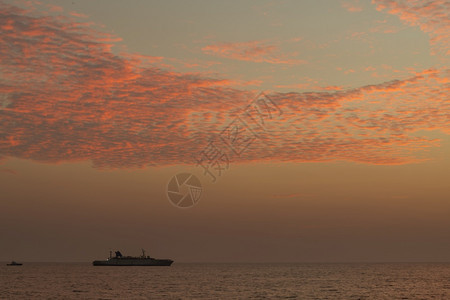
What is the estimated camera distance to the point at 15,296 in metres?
151

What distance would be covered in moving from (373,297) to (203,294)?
4670 cm

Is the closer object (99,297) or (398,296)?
(99,297)

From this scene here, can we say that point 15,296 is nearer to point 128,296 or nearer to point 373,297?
point 128,296

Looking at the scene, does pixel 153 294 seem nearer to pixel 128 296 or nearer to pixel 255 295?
pixel 128 296

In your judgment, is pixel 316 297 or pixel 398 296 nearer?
pixel 316 297

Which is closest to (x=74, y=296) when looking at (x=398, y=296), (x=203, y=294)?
(x=203, y=294)

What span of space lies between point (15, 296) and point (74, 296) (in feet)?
56.0

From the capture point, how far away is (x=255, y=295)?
151 m

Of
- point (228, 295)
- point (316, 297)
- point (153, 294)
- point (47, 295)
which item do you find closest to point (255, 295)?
point (228, 295)

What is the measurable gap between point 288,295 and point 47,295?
219 feet

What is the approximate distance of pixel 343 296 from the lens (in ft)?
498

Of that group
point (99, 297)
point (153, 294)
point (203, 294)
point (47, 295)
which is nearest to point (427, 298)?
point (203, 294)

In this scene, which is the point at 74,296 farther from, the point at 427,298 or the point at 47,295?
the point at 427,298

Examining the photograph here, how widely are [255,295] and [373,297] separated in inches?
1264
